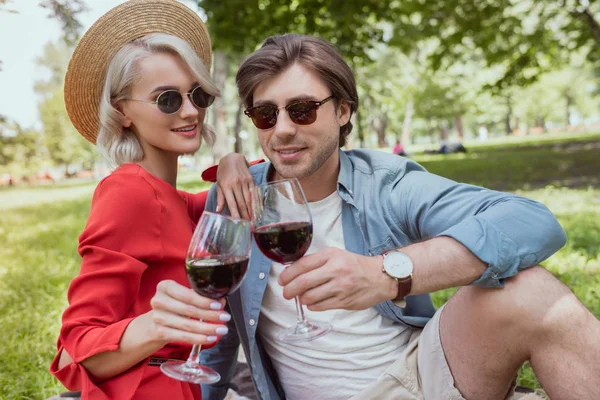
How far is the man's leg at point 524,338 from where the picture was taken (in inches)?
71.3

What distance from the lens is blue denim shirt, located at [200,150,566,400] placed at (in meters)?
2.00

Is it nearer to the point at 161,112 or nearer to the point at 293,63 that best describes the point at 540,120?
the point at 293,63

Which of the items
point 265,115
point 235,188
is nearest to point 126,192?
point 235,188

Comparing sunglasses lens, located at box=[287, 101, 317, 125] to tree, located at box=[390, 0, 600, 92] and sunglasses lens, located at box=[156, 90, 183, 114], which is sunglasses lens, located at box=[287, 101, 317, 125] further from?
tree, located at box=[390, 0, 600, 92]

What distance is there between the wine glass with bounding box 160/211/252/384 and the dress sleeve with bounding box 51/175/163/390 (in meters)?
0.46

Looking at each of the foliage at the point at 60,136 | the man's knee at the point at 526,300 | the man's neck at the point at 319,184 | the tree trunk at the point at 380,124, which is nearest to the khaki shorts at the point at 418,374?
the man's knee at the point at 526,300

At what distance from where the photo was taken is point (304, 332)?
181 cm

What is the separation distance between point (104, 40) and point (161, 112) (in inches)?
20.7

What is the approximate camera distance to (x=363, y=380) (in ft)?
8.06

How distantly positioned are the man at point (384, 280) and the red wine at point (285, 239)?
0.07 metres

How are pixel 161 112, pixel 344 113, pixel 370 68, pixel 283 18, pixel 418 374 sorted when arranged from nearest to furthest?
1. pixel 418 374
2. pixel 161 112
3. pixel 344 113
4. pixel 283 18
5. pixel 370 68

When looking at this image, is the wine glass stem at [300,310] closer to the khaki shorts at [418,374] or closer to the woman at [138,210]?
the woman at [138,210]

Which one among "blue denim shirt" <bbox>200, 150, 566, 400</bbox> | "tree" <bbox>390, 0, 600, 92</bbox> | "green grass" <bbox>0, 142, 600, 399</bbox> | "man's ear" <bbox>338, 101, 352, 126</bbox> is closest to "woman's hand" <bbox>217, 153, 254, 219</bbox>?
"blue denim shirt" <bbox>200, 150, 566, 400</bbox>

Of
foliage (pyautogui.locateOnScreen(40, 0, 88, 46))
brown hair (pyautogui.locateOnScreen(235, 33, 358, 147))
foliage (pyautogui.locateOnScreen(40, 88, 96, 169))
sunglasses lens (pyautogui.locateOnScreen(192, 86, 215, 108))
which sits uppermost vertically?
foliage (pyautogui.locateOnScreen(40, 0, 88, 46))
